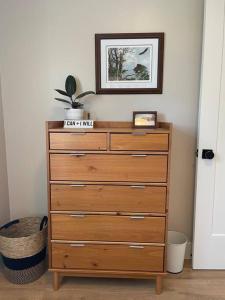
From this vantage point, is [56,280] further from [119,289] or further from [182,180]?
[182,180]

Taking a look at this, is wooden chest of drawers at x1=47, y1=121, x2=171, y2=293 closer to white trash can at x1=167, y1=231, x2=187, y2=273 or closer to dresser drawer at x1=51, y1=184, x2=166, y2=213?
A: dresser drawer at x1=51, y1=184, x2=166, y2=213

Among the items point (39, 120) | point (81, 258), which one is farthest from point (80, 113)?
point (81, 258)

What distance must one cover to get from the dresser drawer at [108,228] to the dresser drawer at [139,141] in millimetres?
473

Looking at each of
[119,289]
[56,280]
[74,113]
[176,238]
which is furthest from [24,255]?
[176,238]

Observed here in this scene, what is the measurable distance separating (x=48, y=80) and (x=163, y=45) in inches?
37.7

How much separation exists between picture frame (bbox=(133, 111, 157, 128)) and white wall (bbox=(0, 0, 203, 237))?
0.36 feet

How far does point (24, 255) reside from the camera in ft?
5.96

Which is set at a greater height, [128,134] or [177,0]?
[177,0]

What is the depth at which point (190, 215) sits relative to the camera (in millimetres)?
2146

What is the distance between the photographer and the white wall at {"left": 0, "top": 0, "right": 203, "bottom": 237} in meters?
1.92

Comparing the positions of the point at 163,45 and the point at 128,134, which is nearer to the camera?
the point at 128,134

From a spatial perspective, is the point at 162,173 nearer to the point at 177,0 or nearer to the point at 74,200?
the point at 74,200

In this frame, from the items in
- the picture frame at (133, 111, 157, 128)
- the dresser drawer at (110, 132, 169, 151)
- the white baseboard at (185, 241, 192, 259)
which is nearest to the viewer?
the dresser drawer at (110, 132, 169, 151)

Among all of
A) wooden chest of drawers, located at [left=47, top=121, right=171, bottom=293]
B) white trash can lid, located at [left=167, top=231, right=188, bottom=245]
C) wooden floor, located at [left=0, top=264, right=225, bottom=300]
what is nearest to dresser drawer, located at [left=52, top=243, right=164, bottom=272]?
wooden chest of drawers, located at [left=47, top=121, right=171, bottom=293]
